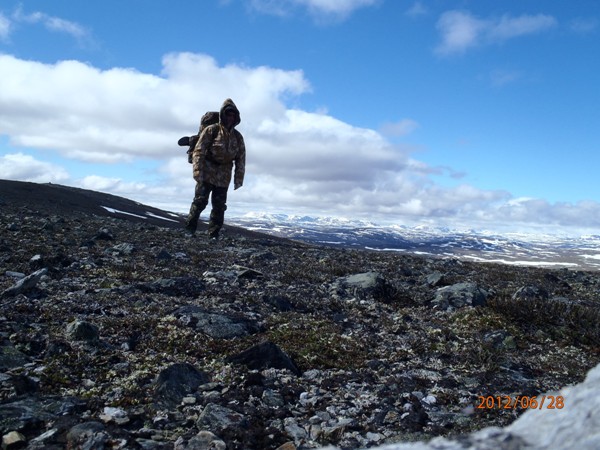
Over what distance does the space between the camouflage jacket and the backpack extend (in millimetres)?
528

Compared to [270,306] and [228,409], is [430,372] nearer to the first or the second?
[228,409]

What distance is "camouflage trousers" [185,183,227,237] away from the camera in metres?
17.5

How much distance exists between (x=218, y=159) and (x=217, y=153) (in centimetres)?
30

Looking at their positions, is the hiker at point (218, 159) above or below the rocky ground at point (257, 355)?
above

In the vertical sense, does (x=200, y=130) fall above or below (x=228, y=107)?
below

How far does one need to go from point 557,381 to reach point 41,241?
45.3 feet

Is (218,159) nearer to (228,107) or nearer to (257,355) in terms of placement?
(228,107)

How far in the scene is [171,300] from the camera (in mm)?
8070

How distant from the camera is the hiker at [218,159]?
56.4 ft

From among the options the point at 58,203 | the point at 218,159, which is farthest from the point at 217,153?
the point at 58,203

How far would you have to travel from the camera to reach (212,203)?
18.4 m
